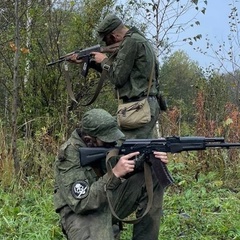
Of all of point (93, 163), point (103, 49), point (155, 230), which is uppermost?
point (103, 49)

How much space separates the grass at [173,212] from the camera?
440 cm

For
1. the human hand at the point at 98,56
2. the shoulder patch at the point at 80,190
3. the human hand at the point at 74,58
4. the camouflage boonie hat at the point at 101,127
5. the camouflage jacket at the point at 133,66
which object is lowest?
the shoulder patch at the point at 80,190

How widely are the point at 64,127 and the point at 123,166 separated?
10.6ft

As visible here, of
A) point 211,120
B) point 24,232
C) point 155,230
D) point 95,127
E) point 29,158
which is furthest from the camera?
point 211,120

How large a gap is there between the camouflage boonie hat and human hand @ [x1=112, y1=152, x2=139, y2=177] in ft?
0.43

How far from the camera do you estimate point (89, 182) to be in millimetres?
3475

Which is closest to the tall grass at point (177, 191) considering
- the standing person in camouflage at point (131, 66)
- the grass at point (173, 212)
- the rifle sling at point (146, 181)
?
the grass at point (173, 212)

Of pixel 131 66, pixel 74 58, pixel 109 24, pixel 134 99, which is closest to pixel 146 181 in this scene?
pixel 134 99

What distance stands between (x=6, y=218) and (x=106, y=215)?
1.32 metres

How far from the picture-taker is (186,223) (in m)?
4.78

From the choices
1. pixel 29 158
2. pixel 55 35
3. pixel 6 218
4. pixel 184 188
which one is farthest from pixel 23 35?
pixel 6 218

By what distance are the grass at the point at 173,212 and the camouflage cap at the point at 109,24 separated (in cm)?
156

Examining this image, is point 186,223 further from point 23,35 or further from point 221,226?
point 23,35

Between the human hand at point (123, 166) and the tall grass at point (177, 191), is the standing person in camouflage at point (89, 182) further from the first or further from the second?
the tall grass at point (177, 191)
